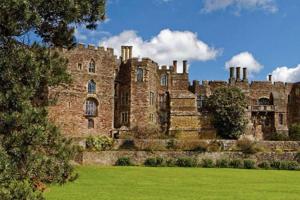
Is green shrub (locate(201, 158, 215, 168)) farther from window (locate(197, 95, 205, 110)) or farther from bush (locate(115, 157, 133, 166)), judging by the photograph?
window (locate(197, 95, 205, 110))

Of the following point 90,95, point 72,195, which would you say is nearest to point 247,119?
point 90,95

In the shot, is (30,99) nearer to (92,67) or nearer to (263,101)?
(92,67)

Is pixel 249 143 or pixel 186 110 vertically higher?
pixel 186 110

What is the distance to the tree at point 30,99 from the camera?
11.8m

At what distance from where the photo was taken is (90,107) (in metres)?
65.1

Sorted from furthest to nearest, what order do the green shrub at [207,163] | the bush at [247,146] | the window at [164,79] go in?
the window at [164,79] < the bush at [247,146] < the green shrub at [207,163]

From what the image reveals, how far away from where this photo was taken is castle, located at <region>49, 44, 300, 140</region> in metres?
64.1

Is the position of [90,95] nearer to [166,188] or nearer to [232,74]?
[232,74]

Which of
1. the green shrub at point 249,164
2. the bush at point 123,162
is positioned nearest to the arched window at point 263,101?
the green shrub at point 249,164

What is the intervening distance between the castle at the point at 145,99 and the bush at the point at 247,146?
7913mm

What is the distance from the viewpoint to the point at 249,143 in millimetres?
58781

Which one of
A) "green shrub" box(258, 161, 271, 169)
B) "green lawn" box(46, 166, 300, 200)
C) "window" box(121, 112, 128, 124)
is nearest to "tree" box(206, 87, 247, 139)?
"green shrub" box(258, 161, 271, 169)

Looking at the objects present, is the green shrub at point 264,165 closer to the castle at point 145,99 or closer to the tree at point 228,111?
the tree at point 228,111

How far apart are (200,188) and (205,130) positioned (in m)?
39.6
